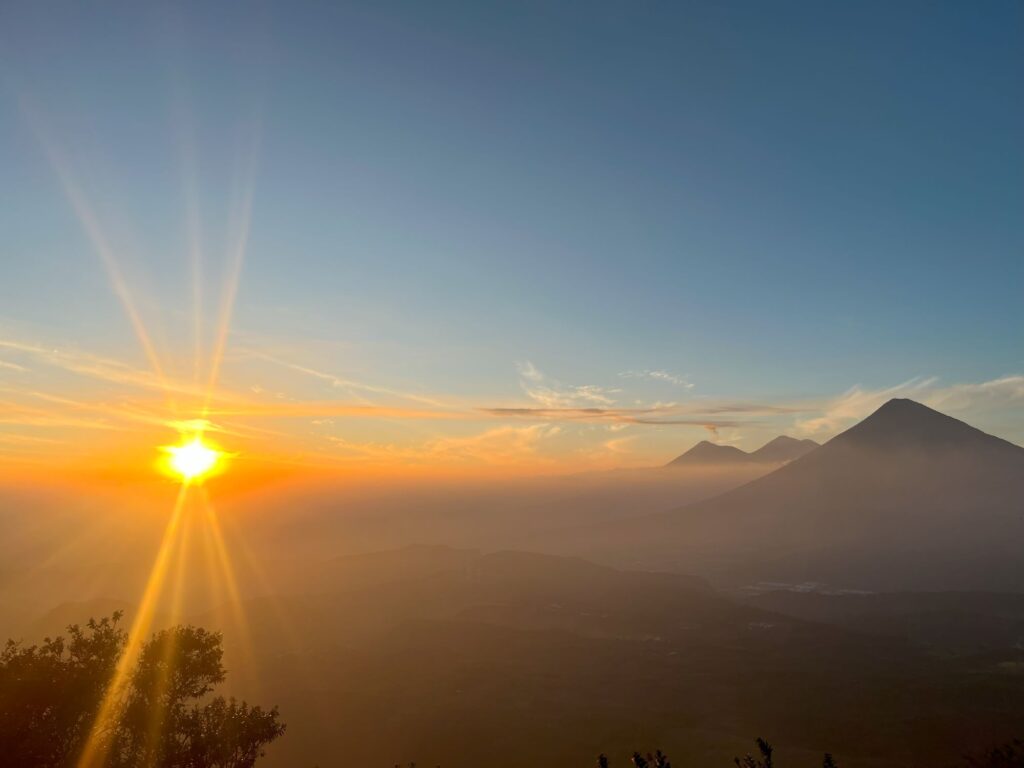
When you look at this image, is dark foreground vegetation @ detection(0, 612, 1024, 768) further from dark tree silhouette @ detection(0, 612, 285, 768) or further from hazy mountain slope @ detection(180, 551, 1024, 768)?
hazy mountain slope @ detection(180, 551, 1024, 768)

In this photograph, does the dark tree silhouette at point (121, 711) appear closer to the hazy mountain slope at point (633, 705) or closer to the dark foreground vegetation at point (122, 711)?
the dark foreground vegetation at point (122, 711)

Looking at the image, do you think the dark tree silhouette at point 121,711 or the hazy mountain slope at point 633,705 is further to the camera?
the hazy mountain slope at point 633,705

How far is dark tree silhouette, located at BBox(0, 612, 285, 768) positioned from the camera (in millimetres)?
32312

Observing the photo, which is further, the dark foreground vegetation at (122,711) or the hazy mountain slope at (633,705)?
the hazy mountain slope at (633,705)

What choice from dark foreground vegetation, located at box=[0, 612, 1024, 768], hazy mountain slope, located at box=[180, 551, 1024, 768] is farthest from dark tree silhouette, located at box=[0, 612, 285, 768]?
hazy mountain slope, located at box=[180, 551, 1024, 768]

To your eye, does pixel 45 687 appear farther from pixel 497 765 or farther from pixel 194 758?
pixel 497 765

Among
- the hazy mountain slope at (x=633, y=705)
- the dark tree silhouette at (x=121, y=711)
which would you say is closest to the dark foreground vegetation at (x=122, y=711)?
the dark tree silhouette at (x=121, y=711)

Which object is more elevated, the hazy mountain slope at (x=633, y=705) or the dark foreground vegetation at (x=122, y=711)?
the dark foreground vegetation at (x=122, y=711)

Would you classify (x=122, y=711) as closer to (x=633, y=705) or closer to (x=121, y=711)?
(x=121, y=711)

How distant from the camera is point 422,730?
131500 millimetres

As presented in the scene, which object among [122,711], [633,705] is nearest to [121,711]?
[122,711]

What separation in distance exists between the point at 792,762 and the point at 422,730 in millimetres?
82421

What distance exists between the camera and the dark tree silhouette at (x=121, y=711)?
32312mm

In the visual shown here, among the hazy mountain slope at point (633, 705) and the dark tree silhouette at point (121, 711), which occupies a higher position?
the dark tree silhouette at point (121, 711)
